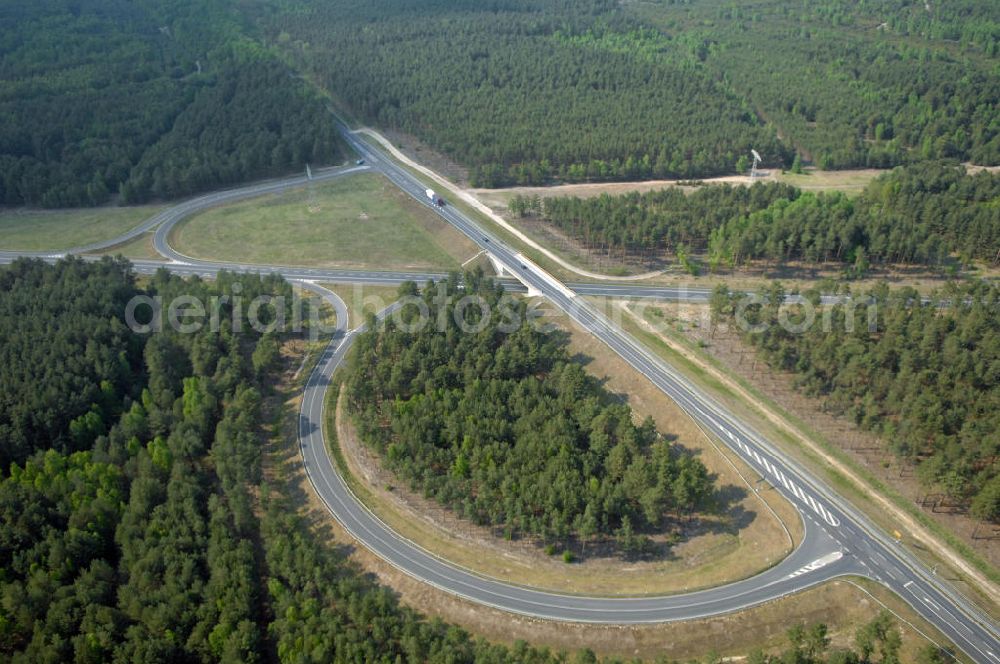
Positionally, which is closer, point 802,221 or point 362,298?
point 362,298

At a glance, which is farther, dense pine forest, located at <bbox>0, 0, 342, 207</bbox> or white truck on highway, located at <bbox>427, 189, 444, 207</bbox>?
dense pine forest, located at <bbox>0, 0, 342, 207</bbox>

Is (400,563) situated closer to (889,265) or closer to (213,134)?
(889,265)

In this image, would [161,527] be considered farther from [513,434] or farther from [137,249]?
[137,249]

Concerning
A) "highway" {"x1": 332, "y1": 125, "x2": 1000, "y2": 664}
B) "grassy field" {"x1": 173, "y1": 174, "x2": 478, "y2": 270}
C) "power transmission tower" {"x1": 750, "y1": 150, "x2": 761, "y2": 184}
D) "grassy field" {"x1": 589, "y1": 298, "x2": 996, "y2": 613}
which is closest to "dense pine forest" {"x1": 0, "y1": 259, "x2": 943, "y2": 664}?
"highway" {"x1": 332, "y1": 125, "x2": 1000, "y2": 664}

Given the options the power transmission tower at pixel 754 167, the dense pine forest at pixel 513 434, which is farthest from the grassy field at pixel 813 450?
the power transmission tower at pixel 754 167

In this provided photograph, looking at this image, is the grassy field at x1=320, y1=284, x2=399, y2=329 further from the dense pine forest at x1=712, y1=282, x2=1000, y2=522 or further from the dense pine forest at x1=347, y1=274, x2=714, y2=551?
the dense pine forest at x1=712, y1=282, x2=1000, y2=522

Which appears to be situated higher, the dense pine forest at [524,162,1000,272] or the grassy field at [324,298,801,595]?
the dense pine forest at [524,162,1000,272]

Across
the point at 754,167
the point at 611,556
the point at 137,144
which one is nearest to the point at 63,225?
the point at 137,144

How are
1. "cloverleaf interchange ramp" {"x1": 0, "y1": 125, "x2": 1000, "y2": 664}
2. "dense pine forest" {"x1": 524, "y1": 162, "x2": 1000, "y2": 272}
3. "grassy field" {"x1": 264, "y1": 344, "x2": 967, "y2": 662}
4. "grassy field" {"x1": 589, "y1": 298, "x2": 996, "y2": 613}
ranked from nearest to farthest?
"grassy field" {"x1": 264, "y1": 344, "x2": 967, "y2": 662} < "cloverleaf interchange ramp" {"x1": 0, "y1": 125, "x2": 1000, "y2": 664} < "grassy field" {"x1": 589, "y1": 298, "x2": 996, "y2": 613} < "dense pine forest" {"x1": 524, "y1": 162, "x2": 1000, "y2": 272}

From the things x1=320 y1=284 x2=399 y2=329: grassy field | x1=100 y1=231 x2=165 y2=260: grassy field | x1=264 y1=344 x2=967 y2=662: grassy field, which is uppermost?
x1=100 y1=231 x2=165 y2=260: grassy field
